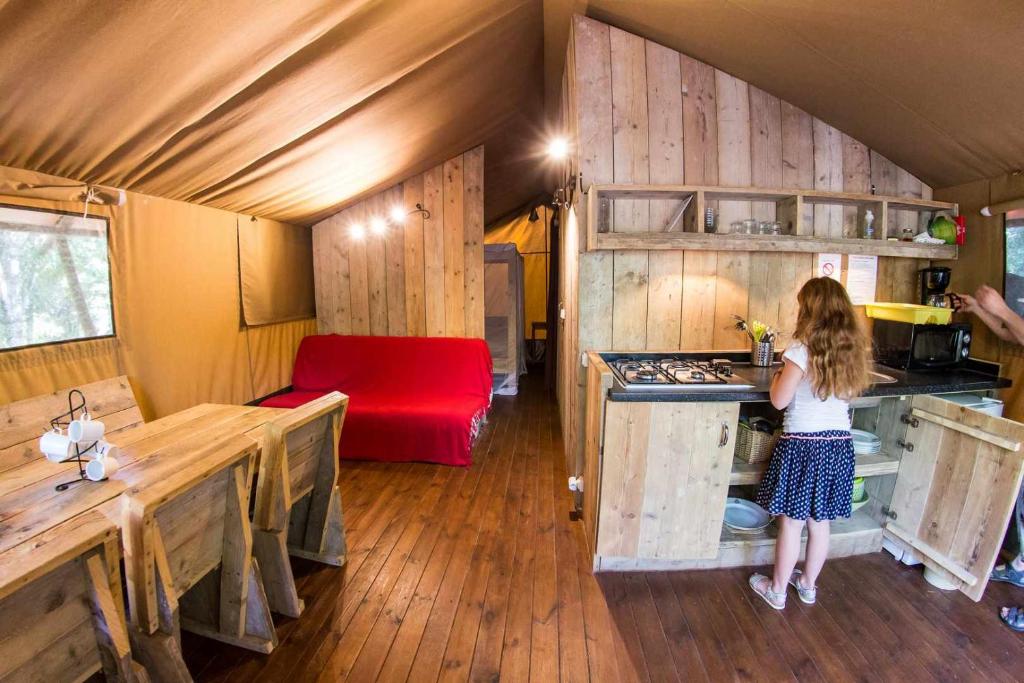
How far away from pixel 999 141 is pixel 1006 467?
147 cm

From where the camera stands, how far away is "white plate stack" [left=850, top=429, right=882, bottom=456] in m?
2.08

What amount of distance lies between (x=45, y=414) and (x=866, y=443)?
12.6 ft

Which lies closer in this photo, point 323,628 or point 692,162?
point 323,628

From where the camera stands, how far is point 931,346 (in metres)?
2.17

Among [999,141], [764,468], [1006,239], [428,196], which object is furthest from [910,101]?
[428,196]

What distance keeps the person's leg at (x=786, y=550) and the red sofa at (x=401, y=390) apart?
76.9 inches

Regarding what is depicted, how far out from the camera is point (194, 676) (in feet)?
4.83

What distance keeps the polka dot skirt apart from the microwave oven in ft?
2.85

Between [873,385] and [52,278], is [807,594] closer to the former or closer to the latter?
[873,385]

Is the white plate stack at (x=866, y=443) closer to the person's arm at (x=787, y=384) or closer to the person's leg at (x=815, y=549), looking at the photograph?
the person's leg at (x=815, y=549)

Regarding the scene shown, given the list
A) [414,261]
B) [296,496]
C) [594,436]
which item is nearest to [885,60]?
[594,436]

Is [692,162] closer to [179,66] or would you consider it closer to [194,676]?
[179,66]

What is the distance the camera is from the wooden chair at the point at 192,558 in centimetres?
106

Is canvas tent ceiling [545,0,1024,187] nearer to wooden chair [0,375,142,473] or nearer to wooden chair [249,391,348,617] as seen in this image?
wooden chair [249,391,348,617]
